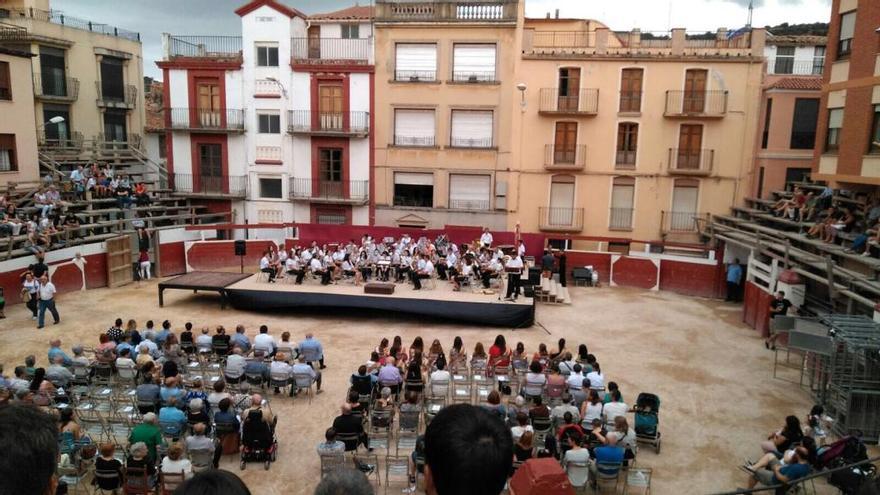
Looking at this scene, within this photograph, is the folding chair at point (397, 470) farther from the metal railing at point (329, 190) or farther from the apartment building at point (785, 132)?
the apartment building at point (785, 132)

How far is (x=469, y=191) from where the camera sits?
108ft

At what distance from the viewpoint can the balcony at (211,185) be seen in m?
34.1

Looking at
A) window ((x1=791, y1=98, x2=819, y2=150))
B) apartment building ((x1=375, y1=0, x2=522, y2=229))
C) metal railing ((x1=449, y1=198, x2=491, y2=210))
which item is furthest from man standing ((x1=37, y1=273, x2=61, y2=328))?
window ((x1=791, y1=98, x2=819, y2=150))

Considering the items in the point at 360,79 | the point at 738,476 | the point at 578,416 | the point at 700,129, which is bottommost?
the point at 738,476

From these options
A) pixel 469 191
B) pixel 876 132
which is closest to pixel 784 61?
pixel 876 132

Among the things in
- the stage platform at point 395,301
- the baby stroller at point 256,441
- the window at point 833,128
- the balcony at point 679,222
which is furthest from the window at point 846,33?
the baby stroller at point 256,441

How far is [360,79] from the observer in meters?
32.9

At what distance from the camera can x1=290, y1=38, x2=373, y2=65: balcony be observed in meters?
32.9

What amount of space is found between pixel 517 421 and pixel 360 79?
83.9 ft

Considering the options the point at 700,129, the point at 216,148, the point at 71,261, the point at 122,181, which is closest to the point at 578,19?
the point at 700,129

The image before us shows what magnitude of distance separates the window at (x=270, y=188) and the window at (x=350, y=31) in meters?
8.94

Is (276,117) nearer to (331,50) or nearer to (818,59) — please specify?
(331,50)

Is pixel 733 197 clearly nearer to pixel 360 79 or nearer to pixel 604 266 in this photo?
pixel 604 266

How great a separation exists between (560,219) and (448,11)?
40.6ft
